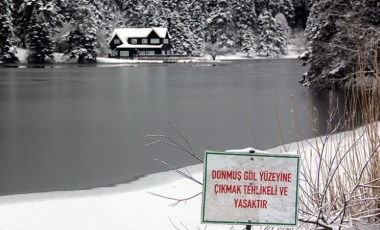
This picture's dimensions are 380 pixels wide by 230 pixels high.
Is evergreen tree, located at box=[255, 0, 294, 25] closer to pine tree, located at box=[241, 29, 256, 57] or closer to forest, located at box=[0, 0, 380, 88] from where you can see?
forest, located at box=[0, 0, 380, 88]

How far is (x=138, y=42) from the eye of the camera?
63719 millimetres

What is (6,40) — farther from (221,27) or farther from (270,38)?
(270,38)

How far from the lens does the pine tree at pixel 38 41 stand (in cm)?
5075

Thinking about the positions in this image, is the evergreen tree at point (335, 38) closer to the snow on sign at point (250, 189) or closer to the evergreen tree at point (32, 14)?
the snow on sign at point (250, 189)

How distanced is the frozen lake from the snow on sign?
5.96ft

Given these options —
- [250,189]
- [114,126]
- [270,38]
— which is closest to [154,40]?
[270,38]

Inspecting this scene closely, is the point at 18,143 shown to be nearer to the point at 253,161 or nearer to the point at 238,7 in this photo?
the point at 253,161

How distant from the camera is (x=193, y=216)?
563 centimetres

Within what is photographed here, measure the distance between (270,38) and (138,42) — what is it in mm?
19931

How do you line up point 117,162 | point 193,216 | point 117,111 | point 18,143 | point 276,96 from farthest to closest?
point 276,96 → point 117,111 → point 18,143 → point 117,162 → point 193,216

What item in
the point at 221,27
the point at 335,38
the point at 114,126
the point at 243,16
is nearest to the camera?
the point at 114,126

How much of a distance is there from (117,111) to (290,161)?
48.9 ft

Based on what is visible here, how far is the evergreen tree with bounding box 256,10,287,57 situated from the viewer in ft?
242

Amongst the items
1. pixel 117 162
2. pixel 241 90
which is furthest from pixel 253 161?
pixel 241 90
